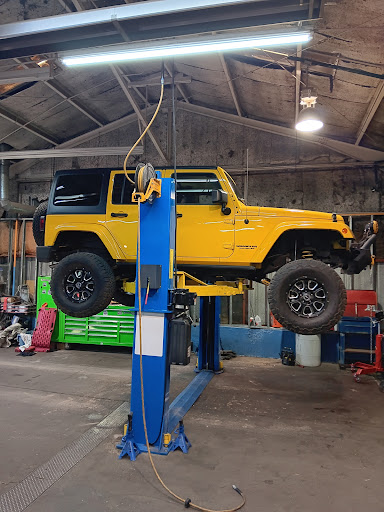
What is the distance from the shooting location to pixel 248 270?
14.5ft

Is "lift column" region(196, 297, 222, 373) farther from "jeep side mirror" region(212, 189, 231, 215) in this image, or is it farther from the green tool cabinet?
"jeep side mirror" region(212, 189, 231, 215)

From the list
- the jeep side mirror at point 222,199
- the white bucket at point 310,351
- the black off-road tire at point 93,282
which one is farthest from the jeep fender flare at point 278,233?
the white bucket at point 310,351

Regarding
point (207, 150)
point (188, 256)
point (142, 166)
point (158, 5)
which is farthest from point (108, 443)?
point (207, 150)

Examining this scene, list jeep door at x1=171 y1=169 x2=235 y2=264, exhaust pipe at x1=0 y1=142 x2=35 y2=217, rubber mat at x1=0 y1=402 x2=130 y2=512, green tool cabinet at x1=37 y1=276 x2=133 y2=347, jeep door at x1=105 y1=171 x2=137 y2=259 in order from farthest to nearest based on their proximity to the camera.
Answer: exhaust pipe at x1=0 y1=142 x2=35 y2=217, green tool cabinet at x1=37 y1=276 x2=133 y2=347, jeep door at x1=105 y1=171 x2=137 y2=259, jeep door at x1=171 y1=169 x2=235 y2=264, rubber mat at x1=0 y1=402 x2=130 y2=512

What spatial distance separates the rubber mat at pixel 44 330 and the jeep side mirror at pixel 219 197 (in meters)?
5.84

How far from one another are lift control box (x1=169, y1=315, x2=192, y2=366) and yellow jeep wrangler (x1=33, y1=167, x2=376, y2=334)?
1044 millimetres

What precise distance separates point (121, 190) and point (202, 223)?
3.78 ft

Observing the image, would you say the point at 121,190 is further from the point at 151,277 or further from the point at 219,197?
the point at 151,277

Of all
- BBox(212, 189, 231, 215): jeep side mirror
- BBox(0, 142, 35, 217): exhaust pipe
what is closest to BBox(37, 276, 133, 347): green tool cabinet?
BBox(0, 142, 35, 217): exhaust pipe

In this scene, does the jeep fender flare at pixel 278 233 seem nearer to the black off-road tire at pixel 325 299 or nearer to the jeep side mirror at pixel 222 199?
the black off-road tire at pixel 325 299

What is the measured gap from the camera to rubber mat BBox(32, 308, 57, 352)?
8312 mm

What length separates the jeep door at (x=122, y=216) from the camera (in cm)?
452

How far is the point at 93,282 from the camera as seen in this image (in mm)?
4359

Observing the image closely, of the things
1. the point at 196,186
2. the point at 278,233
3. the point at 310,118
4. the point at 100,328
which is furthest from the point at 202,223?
the point at 100,328
